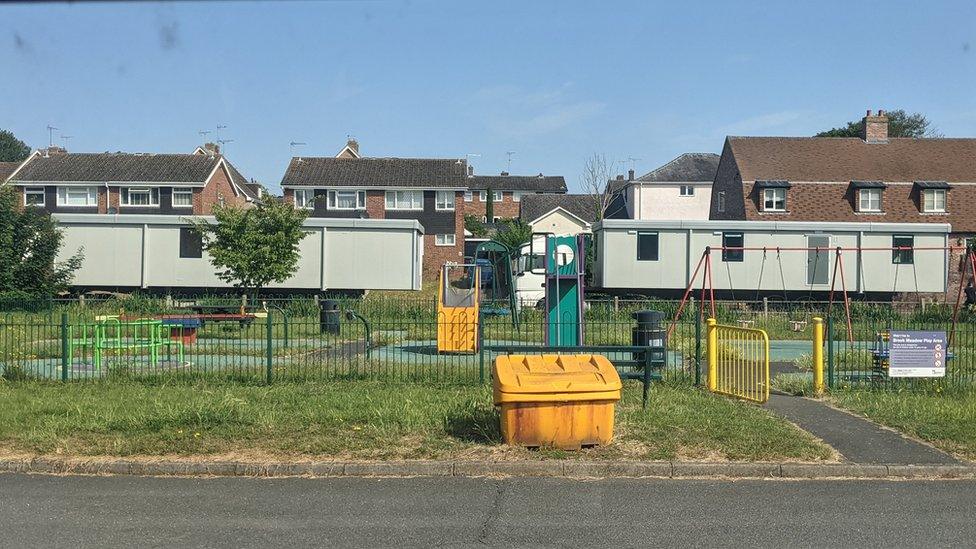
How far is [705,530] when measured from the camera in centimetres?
738

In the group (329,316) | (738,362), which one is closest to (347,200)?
(329,316)

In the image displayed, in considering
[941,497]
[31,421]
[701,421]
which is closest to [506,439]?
[701,421]

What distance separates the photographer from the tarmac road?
7.12 meters

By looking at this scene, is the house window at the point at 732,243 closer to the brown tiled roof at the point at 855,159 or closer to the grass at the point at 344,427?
the brown tiled roof at the point at 855,159

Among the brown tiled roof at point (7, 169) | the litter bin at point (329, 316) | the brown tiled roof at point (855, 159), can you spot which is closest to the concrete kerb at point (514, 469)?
the litter bin at point (329, 316)

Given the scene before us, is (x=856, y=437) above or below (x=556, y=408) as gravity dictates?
below

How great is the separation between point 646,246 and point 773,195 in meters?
16.1

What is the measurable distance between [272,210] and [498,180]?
55.7 metres

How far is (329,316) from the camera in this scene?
22.1 metres

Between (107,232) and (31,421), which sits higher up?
(107,232)

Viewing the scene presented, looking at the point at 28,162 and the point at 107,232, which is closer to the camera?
the point at 107,232

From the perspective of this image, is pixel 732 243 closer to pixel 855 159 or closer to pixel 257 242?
pixel 257 242

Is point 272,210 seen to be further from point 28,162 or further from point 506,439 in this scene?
point 28,162

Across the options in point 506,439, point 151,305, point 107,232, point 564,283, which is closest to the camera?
point 506,439
